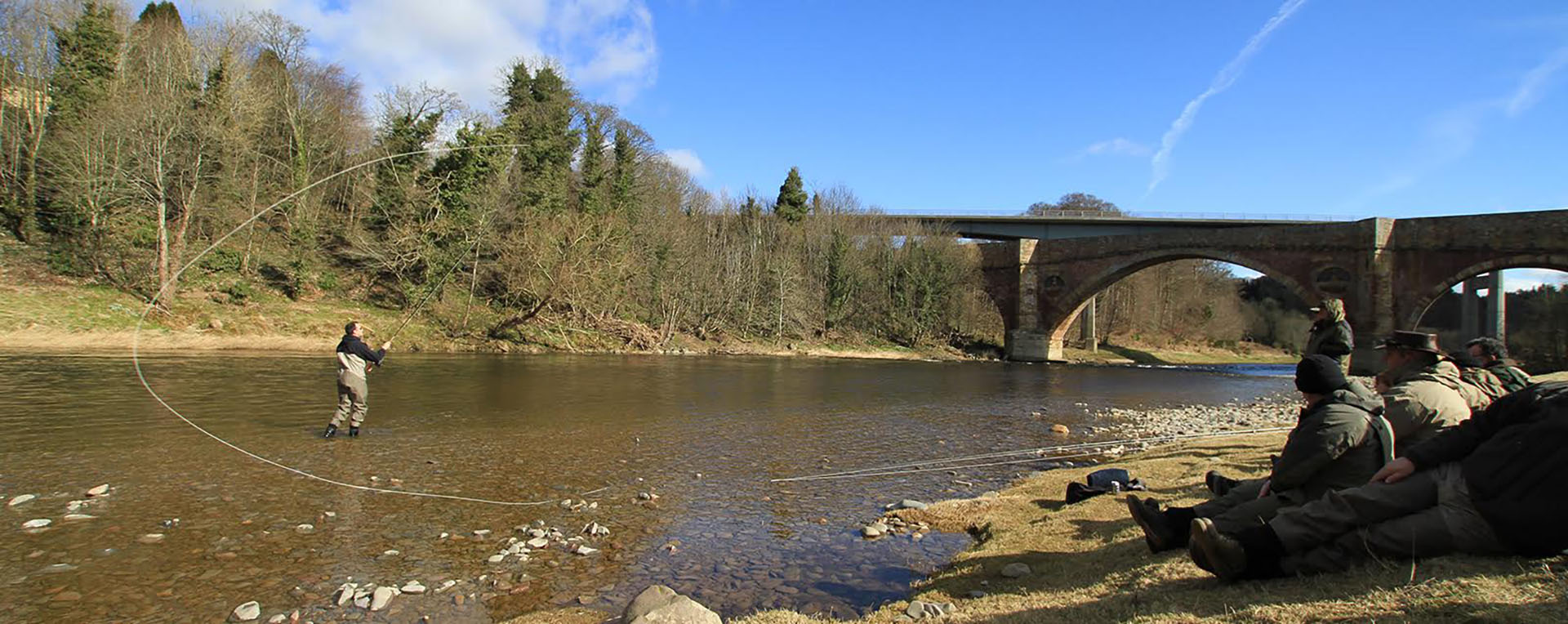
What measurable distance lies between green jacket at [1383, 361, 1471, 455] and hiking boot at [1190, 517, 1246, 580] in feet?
7.22

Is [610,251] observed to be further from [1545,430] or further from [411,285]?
[1545,430]

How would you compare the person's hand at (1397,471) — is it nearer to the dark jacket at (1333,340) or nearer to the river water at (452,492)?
the river water at (452,492)

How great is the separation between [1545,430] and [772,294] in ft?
150

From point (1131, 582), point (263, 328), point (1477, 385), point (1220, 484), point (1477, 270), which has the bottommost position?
point (1131, 582)

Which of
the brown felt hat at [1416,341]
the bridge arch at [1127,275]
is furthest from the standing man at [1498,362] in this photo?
the bridge arch at [1127,275]

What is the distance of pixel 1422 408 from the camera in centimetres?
554

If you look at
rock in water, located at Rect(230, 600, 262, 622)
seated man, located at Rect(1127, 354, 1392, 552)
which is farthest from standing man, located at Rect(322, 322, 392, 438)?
seated man, located at Rect(1127, 354, 1392, 552)

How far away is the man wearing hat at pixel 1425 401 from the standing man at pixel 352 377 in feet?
40.6

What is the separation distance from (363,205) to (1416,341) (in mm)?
44144

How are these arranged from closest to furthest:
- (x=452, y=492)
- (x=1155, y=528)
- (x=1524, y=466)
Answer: (x=1524, y=466) → (x=1155, y=528) → (x=452, y=492)

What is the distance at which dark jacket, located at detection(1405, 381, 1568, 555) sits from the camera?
374cm

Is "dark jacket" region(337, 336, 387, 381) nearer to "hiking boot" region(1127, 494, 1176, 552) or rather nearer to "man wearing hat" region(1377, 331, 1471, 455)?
"hiking boot" region(1127, 494, 1176, 552)

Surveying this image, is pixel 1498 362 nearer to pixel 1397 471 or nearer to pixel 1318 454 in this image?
pixel 1318 454

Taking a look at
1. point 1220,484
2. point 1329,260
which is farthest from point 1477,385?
point 1329,260
